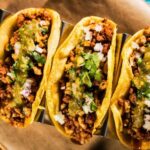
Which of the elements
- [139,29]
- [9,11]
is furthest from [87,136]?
[9,11]

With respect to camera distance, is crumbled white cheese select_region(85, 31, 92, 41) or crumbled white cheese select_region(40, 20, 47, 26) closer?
crumbled white cheese select_region(85, 31, 92, 41)

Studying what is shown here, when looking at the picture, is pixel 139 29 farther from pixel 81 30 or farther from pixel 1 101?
pixel 1 101

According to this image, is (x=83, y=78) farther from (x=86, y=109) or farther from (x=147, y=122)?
(x=147, y=122)

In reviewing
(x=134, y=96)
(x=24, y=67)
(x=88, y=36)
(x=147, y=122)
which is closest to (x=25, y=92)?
(x=24, y=67)

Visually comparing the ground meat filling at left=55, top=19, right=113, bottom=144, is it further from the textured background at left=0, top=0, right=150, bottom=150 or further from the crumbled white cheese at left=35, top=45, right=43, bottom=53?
the textured background at left=0, top=0, right=150, bottom=150

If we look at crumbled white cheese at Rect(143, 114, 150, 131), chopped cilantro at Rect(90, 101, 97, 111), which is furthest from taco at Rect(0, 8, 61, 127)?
crumbled white cheese at Rect(143, 114, 150, 131)

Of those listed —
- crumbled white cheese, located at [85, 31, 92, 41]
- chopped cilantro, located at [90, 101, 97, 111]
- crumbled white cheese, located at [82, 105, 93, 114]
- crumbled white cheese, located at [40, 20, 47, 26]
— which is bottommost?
crumbled white cheese, located at [82, 105, 93, 114]
